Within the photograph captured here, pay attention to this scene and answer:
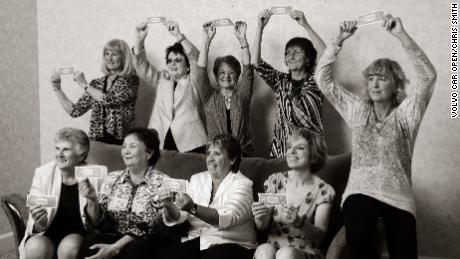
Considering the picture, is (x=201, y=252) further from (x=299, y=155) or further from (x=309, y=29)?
(x=309, y=29)

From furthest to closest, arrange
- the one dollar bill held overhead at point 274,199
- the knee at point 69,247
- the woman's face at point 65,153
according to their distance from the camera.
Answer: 1. the woman's face at point 65,153
2. the knee at point 69,247
3. the one dollar bill held overhead at point 274,199

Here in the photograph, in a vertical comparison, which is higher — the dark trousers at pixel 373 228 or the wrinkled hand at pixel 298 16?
the wrinkled hand at pixel 298 16

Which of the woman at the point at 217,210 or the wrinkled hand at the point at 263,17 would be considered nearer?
the woman at the point at 217,210

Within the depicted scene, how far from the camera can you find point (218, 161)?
9.74 ft

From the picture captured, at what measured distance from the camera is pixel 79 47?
470cm

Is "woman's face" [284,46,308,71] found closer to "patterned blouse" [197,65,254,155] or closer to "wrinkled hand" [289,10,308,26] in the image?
"wrinkled hand" [289,10,308,26]

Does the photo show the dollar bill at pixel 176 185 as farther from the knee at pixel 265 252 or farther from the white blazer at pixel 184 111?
the white blazer at pixel 184 111

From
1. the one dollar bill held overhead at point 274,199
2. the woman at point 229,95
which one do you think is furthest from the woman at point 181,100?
the one dollar bill held overhead at point 274,199

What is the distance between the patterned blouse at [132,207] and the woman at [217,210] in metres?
0.13

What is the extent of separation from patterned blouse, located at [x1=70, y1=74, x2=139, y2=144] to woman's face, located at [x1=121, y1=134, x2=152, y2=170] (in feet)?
3.05

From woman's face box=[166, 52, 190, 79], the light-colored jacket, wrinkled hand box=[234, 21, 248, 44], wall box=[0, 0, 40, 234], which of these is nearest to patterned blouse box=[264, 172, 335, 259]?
the light-colored jacket

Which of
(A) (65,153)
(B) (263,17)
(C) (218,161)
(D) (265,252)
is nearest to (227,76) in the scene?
(B) (263,17)

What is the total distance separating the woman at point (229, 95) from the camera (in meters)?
3.69

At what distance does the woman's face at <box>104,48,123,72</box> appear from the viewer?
4.03 m
